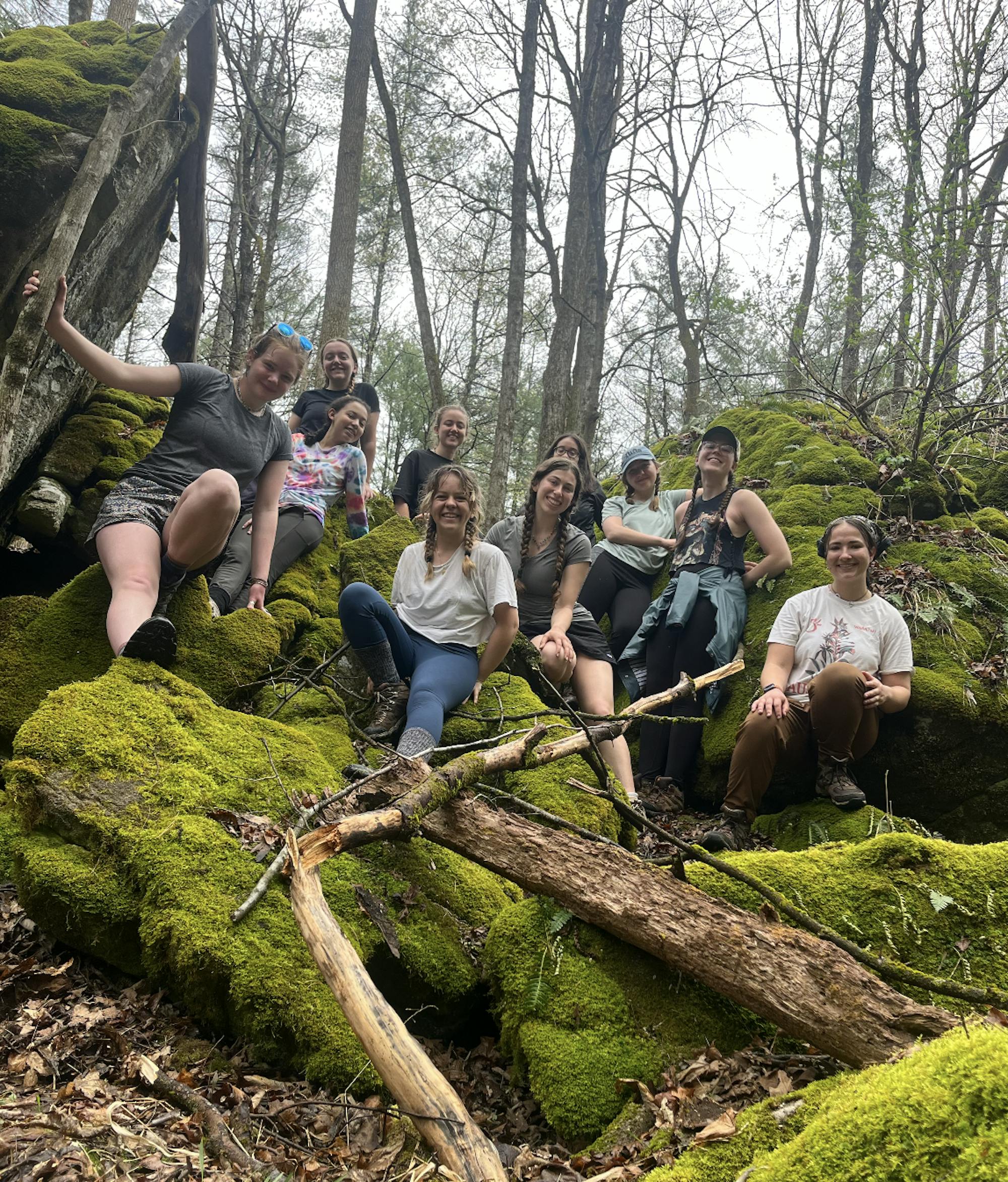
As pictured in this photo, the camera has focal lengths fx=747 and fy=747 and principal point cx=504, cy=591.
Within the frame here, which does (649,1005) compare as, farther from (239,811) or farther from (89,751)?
(89,751)

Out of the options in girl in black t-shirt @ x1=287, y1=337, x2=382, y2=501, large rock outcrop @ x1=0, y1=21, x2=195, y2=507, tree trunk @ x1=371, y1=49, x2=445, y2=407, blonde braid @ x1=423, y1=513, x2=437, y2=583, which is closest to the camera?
Answer: blonde braid @ x1=423, y1=513, x2=437, y2=583

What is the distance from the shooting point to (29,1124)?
2145mm

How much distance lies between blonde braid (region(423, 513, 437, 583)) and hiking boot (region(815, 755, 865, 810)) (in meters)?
2.95

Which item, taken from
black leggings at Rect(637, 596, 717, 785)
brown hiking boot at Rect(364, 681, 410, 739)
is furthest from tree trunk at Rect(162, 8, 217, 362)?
black leggings at Rect(637, 596, 717, 785)

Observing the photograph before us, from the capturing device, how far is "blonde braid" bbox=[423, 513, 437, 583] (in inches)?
205

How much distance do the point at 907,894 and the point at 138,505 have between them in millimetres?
4594

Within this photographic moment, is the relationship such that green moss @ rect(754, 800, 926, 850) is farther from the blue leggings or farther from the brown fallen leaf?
the brown fallen leaf

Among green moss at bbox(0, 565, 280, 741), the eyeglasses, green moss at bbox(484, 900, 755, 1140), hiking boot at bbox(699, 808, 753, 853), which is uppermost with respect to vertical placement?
the eyeglasses

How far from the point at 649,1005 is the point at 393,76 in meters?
19.3

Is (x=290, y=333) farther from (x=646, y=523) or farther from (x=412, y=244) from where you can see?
(x=412, y=244)

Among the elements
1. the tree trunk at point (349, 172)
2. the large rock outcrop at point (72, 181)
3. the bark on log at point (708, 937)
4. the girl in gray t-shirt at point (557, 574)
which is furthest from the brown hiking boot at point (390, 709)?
the tree trunk at point (349, 172)

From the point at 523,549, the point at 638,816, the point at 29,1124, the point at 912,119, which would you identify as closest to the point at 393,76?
the point at 912,119

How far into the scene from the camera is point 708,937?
273cm

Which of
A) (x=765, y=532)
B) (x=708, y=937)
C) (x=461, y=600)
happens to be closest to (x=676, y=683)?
(x=765, y=532)
